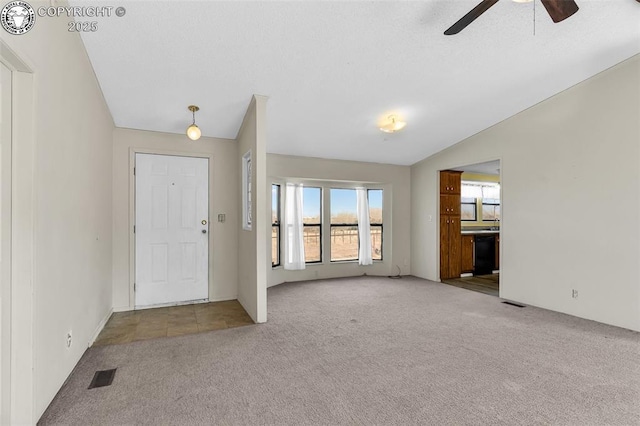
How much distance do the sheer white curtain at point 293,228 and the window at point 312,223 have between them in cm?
22

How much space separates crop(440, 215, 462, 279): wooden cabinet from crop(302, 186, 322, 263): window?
2.31m

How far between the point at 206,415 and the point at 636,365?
3293 mm

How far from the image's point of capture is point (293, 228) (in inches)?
219

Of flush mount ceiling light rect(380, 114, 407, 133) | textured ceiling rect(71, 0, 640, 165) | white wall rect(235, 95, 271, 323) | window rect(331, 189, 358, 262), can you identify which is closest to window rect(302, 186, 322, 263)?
window rect(331, 189, 358, 262)

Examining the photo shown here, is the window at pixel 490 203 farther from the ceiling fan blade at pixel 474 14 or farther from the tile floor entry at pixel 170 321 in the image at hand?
the tile floor entry at pixel 170 321

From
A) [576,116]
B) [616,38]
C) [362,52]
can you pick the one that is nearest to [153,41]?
[362,52]

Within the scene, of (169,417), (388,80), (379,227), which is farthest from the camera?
(379,227)

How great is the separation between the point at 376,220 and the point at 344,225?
73cm

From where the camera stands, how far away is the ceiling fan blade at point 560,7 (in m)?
1.99

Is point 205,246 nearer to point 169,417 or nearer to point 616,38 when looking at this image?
point 169,417

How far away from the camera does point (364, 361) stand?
2547mm

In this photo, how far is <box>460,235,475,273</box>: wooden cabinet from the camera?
20.2ft

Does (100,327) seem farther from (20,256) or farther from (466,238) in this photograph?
(466,238)

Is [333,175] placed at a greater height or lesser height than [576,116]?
lesser
